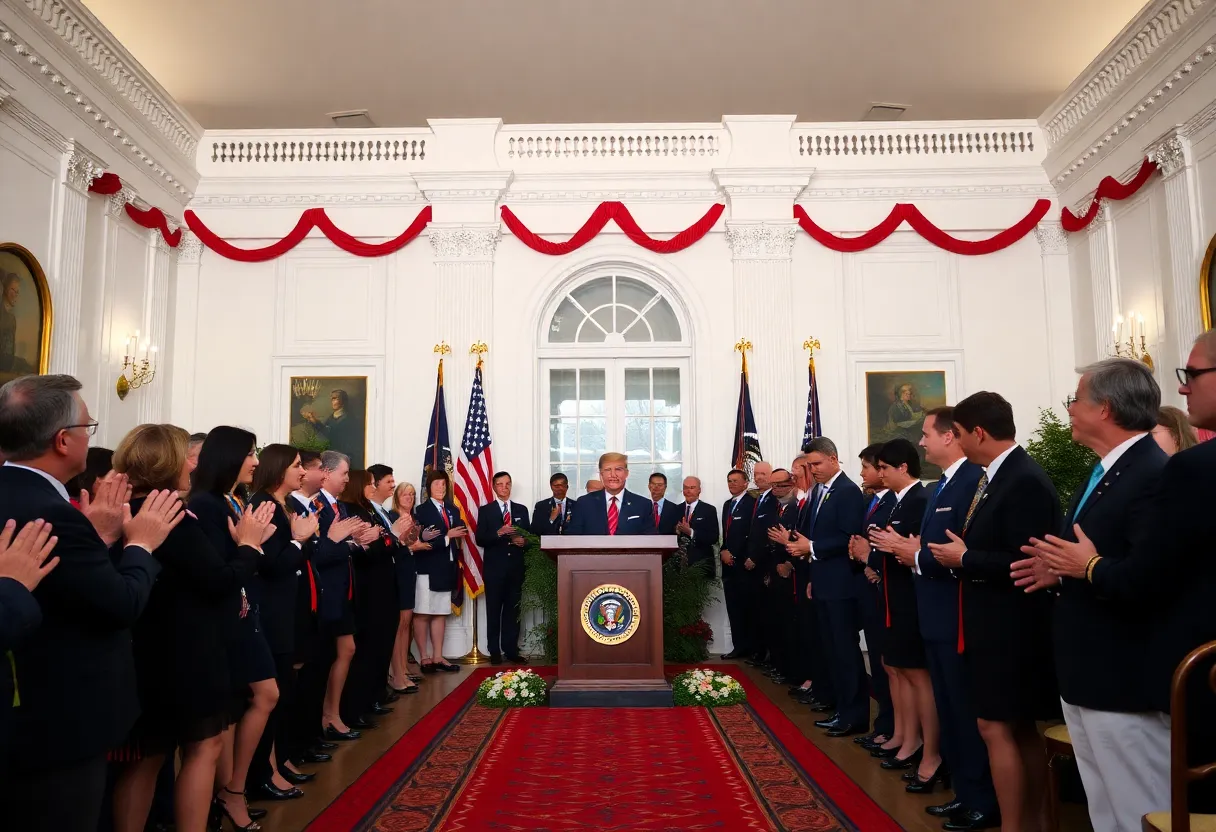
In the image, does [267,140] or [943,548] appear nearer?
[943,548]

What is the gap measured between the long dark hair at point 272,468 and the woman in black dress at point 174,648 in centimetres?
110

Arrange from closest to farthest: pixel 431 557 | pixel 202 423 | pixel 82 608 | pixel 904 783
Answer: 1. pixel 82 608
2. pixel 904 783
3. pixel 431 557
4. pixel 202 423

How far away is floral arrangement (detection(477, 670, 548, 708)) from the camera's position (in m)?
6.61

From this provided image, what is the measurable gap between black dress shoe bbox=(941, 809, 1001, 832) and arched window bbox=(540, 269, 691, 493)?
6.45 metres

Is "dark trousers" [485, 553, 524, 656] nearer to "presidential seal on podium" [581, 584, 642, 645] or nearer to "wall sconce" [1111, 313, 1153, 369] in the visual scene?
"presidential seal on podium" [581, 584, 642, 645]

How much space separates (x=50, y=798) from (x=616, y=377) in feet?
27.8

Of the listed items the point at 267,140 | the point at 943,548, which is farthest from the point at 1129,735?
the point at 267,140

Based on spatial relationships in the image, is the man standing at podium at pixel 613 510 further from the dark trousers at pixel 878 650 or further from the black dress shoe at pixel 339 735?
the black dress shoe at pixel 339 735

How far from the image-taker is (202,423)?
10.1 metres

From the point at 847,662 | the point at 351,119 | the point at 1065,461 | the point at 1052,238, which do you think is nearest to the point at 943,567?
the point at 847,662

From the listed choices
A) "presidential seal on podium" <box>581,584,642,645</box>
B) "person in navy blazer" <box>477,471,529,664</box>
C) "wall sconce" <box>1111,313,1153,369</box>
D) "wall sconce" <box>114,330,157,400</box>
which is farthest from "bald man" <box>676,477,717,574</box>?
"wall sconce" <box>114,330,157,400</box>

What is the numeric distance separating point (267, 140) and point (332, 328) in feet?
7.45

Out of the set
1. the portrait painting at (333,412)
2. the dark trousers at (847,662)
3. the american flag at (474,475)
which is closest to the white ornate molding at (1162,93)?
the dark trousers at (847,662)

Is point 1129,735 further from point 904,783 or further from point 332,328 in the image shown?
point 332,328
